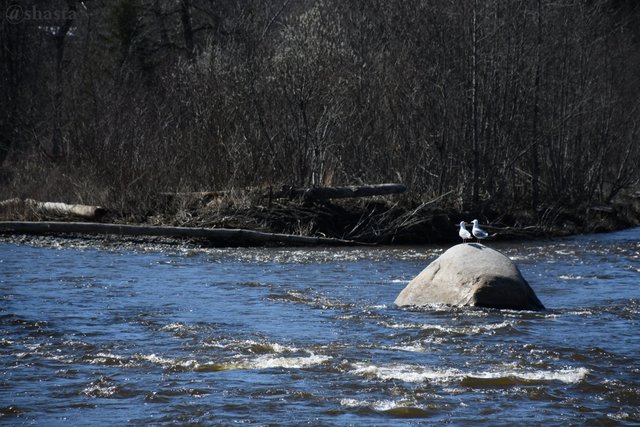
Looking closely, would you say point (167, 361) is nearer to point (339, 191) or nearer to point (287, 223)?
point (287, 223)

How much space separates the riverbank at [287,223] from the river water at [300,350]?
138 inches

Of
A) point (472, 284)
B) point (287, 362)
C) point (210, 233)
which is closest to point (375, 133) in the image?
point (210, 233)

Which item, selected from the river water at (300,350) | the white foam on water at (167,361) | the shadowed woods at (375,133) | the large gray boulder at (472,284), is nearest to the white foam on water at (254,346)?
the river water at (300,350)

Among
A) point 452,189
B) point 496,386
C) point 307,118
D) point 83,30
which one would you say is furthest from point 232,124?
point 83,30

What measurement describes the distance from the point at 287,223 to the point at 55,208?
16.6 feet

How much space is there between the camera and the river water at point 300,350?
7.80 meters

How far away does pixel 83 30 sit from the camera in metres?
42.9

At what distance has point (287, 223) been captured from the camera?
811 inches

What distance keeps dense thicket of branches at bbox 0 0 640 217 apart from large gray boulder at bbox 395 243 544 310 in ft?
31.6

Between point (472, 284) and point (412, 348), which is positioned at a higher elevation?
point (472, 284)

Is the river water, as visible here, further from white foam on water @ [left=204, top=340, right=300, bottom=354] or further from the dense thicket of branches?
the dense thicket of branches

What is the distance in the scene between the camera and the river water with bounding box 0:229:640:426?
7.80 meters

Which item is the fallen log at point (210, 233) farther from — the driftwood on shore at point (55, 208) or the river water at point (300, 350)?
the river water at point (300, 350)

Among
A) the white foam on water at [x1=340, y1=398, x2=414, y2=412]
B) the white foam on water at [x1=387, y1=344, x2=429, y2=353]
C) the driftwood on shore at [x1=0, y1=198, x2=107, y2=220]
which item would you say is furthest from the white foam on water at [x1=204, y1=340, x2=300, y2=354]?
the driftwood on shore at [x1=0, y1=198, x2=107, y2=220]
